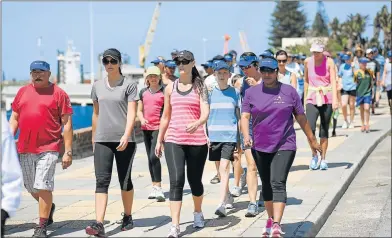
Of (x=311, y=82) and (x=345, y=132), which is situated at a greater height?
(x=311, y=82)

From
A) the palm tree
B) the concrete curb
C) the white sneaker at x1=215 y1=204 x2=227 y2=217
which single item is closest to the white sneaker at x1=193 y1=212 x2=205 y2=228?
the white sneaker at x1=215 y1=204 x2=227 y2=217

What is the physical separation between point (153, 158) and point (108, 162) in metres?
2.48

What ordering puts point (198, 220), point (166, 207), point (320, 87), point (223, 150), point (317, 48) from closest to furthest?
point (198, 220) < point (223, 150) < point (166, 207) < point (317, 48) < point (320, 87)

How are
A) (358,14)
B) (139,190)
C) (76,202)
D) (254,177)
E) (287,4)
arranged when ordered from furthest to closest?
(287,4), (358,14), (139,190), (76,202), (254,177)

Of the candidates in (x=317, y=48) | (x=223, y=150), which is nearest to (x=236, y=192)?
(x=223, y=150)

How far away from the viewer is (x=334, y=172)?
12547 mm

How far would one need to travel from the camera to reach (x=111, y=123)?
820 cm

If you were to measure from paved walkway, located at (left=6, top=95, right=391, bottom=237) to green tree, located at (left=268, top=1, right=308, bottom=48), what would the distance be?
4553 inches

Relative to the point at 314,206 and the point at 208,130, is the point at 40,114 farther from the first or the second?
the point at 314,206

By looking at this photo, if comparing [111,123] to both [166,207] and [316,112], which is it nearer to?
[166,207]

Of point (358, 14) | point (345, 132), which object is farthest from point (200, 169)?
point (358, 14)

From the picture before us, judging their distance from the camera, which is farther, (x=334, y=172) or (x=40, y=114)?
(x=334, y=172)

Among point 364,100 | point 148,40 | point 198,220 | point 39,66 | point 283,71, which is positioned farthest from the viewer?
point 148,40

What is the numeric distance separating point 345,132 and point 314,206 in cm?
1045
